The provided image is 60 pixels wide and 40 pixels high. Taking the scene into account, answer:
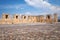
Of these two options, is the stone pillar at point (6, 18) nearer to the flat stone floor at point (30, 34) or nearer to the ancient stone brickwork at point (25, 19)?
the ancient stone brickwork at point (25, 19)

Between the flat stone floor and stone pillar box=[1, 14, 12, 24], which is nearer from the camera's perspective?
the flat stone floor

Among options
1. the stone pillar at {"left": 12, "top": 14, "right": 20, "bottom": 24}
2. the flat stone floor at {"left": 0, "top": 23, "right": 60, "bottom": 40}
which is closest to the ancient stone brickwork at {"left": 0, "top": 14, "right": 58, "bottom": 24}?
the stone pillar at {"left": 12, "top": 14, "right": 20, "bottom": 24}

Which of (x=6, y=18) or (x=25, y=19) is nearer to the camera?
(x=6, y=18)

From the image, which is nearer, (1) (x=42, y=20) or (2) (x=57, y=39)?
(2) (x=57, y=39)

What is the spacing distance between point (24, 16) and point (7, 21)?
17.2 feet

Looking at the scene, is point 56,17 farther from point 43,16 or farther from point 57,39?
point 57,39

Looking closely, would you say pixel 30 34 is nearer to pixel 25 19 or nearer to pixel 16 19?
pixel 16 19

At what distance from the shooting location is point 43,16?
28.8 metres

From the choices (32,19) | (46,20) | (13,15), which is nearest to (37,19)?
(32,19)

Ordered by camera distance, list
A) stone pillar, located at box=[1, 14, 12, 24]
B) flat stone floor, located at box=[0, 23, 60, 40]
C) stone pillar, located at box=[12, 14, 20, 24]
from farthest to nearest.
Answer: stone pillar, located at box=[12, 14, 20, 24] < stone pillar, located at box=[1, 14, 12, 24] < flat stone floor, located at box=[0, 23, 60, 40]

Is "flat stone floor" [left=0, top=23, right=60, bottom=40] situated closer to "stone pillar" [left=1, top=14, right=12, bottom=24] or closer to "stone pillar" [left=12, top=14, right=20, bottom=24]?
"stone pillar" [left=1, top=14, right=12, bottom=24]

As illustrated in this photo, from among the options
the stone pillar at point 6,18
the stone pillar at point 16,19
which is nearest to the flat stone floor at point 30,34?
the stone pillar at point 6,18

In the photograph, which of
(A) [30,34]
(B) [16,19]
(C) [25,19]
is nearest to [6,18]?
(B) [16,19]

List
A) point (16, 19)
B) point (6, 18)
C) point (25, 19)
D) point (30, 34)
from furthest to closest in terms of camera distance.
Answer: point (25, 19) → point (16, 19) → point (6, 18) → point (30, 34)
